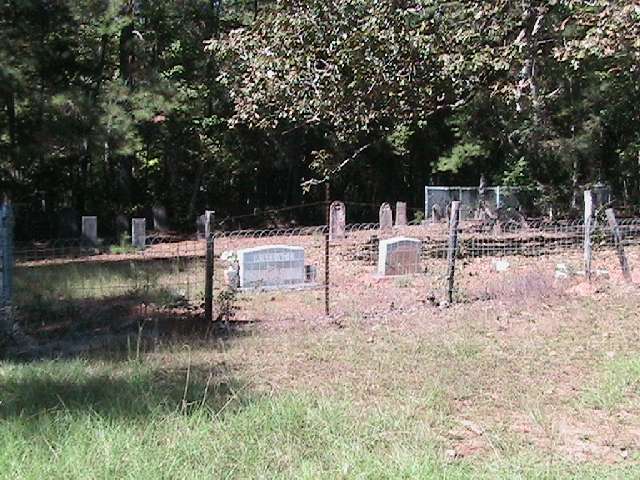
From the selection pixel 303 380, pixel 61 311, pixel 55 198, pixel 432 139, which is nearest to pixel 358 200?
pixel 432 139

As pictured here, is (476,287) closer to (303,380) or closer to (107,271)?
(303,380)

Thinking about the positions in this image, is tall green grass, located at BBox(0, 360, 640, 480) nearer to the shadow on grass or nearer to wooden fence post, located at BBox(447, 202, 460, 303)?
the shadow on grass

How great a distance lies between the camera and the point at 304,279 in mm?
13148

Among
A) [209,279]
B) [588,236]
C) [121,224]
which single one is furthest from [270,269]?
[121,224]

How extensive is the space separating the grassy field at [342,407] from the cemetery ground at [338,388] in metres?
0.02

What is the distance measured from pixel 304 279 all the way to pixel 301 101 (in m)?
4.63

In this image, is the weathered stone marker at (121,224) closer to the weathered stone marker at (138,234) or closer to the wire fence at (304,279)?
the weathered stone marker at (138,234)

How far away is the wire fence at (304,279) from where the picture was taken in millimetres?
9734

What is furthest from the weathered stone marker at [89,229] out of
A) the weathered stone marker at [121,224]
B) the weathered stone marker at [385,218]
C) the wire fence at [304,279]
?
the weathered stone marker at [385,218]

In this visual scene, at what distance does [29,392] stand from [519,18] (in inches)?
524

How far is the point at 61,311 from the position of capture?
9656 millimetres

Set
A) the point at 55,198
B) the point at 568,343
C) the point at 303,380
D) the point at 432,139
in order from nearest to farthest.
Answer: the point at 303,380
the point at 568,343
the point at 55,198
the point at 432,139

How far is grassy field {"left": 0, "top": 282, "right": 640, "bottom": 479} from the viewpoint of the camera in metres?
4.13

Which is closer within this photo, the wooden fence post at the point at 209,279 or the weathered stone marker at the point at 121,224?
the wooden fence post at the point at 209,279
